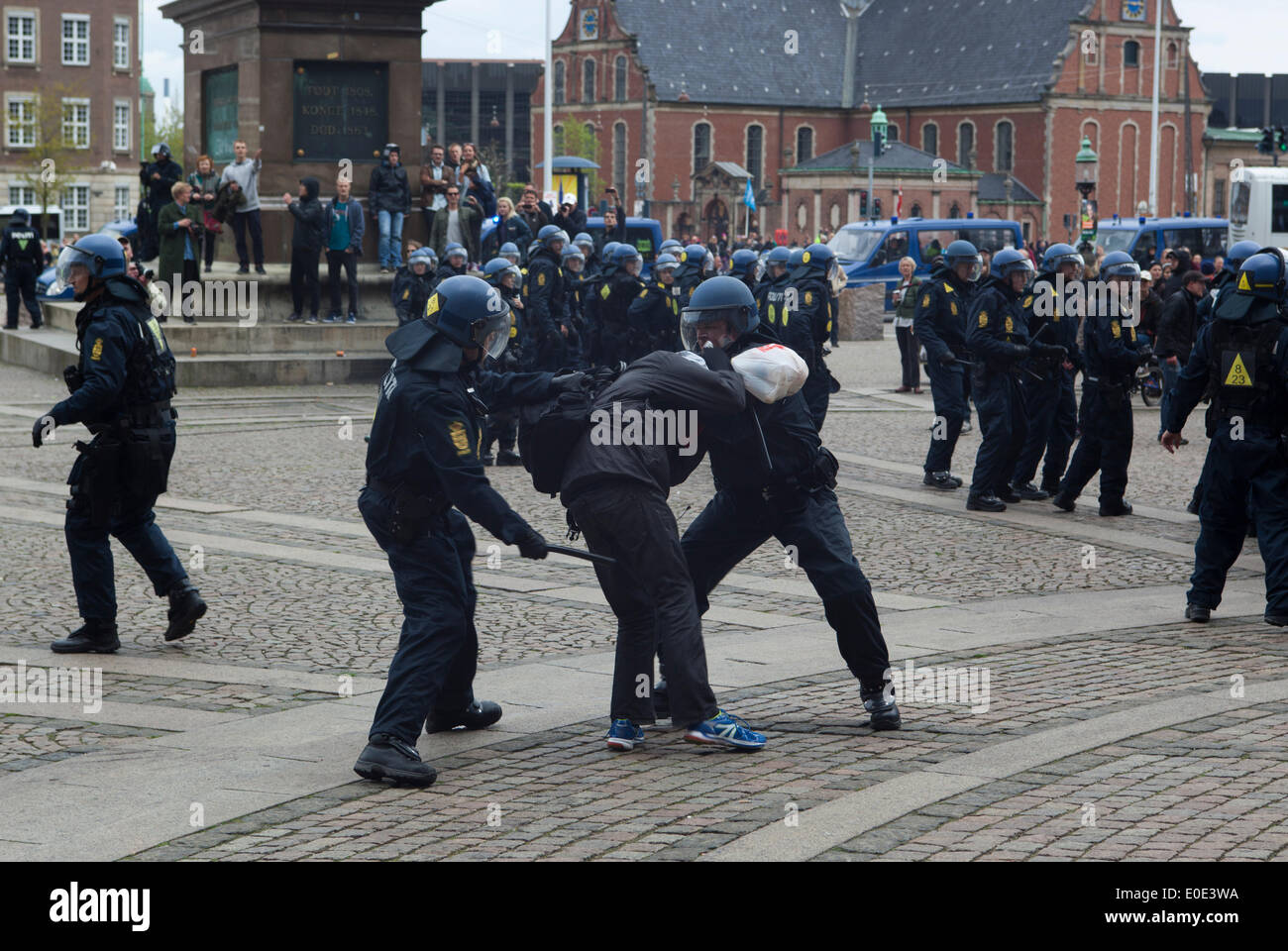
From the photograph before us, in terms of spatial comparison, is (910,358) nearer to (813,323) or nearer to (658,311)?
(658,311)

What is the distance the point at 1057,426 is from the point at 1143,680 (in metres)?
6.06

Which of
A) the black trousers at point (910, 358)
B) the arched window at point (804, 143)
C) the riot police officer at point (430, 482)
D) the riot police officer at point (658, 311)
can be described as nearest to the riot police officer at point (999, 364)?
the riot police officer at point (658, 311)

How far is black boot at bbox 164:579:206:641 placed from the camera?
8188 mm

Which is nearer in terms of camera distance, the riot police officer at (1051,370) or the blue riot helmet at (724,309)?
the blue riot helmet at (724,309)

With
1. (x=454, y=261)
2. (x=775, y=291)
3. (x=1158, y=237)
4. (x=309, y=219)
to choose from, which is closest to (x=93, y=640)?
(x=775, y=291)

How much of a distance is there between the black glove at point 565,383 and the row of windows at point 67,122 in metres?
63.5

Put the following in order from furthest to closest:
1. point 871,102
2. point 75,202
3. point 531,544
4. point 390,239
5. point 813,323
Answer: point 871,102, point 75,202, point 390,239, point 813,323, point 531,544

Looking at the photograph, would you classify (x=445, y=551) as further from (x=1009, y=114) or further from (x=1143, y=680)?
(x=1009, y=114)

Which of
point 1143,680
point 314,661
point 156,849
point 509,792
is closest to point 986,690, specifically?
point 1143,680

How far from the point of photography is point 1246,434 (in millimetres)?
8867

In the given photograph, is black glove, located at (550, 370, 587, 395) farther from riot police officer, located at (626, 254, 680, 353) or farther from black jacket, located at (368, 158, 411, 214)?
black jacket, located at (368, 158, 411, 214)

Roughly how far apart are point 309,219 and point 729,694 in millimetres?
13667

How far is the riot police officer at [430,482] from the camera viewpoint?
5.93 meters

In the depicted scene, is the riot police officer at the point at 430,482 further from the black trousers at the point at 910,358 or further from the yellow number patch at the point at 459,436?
the black trousers at the point at 910,358
